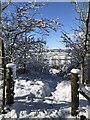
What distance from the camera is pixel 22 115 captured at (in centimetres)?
658

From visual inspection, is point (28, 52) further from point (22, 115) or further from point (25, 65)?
point (22, 115)

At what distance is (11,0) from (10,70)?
213 cm

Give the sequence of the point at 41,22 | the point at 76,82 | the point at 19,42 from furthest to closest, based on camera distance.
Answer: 1. the point at 19,42
2. the point at 41,22
3. the point at 76,82

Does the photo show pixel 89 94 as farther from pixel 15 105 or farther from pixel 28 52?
pixel 28 52

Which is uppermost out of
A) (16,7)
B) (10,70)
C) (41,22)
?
(16,7)

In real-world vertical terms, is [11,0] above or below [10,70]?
above

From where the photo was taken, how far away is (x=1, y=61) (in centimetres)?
727

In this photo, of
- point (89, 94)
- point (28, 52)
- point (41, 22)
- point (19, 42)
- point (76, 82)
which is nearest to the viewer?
point (89, 94)

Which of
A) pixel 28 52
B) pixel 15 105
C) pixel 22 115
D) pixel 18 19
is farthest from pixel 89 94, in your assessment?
pixel 28 52

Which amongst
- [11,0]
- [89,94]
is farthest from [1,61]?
[89,94]

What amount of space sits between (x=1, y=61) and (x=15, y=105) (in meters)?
1.45

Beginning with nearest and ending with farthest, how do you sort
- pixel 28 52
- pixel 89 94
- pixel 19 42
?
1. pixel 89 94
2. pixel 19 42
3. pixel 28 52

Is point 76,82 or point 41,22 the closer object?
point 76,82

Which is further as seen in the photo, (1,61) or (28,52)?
(28,52)
